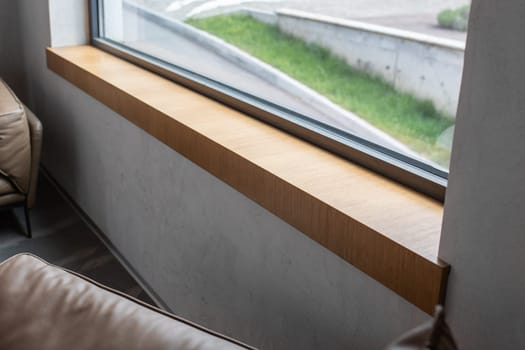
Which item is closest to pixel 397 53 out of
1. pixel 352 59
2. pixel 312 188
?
pixel 352 59

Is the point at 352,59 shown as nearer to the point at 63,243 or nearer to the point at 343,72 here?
the point at 343,72

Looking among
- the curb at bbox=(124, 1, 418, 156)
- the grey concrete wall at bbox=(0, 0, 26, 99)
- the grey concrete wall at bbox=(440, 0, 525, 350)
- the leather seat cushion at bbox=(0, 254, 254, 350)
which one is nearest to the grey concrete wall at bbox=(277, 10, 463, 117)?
the curb at bbox=(124, 1, 418, 156)

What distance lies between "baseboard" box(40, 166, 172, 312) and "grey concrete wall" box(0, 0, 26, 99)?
484mm

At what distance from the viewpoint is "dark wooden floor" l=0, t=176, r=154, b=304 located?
7.07 ft

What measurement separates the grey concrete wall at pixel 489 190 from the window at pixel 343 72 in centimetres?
26

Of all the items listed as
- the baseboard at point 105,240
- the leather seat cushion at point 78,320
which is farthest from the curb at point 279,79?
the baseboard at point 105,240

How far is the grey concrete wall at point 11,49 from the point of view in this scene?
313cm

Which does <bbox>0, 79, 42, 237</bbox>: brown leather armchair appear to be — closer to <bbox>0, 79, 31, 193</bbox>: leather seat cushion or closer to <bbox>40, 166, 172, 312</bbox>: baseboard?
<bbox>0, 79, 31, 193</bbox>: leather seat cushion

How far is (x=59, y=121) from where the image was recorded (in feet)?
8.84

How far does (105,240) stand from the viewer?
236 centimetres

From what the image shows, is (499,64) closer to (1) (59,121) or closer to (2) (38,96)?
(1) (59,121)

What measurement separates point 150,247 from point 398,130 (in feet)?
3.23

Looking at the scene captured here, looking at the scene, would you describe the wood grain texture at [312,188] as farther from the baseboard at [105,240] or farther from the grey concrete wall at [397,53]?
the baseboard at [105,240]

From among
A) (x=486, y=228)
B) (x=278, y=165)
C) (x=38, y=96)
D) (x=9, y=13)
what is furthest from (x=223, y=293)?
(x=9, y=13)
